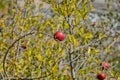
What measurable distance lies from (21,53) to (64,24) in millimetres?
889

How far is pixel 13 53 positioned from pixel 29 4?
766mm

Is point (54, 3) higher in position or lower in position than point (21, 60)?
higher

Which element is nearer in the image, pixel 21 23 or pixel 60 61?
pixel 60 61

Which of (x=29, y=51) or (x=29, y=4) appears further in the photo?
(x=29, y=4)

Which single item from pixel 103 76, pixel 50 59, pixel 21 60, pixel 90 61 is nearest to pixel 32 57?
pixel 21 60

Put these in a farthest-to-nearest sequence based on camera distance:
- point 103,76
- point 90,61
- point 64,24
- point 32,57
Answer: point 32,57 → point 90,61 → point 64,24 → point 103,76

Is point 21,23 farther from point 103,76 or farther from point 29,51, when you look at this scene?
point 103,76

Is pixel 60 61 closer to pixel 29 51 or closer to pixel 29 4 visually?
pixel 29 51

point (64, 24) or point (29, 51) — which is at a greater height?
point (64, 24)

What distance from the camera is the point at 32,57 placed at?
3.49m

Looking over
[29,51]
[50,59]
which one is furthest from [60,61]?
[29,51]

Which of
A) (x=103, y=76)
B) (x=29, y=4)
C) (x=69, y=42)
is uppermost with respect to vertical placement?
(x=29, y=4)

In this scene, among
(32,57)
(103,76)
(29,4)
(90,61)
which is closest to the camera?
(103,76)

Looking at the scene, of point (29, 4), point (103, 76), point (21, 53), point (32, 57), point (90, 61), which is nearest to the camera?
point (103, 76)
